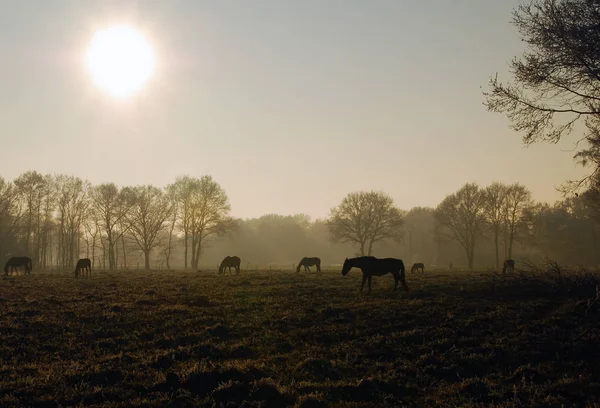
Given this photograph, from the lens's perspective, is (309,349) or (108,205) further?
(108,205)

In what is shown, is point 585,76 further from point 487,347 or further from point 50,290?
point 50,290

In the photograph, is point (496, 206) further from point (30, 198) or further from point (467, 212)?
point (30, 198)

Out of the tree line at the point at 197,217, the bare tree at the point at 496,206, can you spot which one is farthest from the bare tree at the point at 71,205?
the bare tree at the point at 496,206

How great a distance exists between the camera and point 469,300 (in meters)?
19.4

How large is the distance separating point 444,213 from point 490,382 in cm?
7234

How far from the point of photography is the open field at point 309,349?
9039 mm

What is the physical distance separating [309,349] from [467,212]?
68.3 m

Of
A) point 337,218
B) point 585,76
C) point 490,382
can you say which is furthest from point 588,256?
point 490,382

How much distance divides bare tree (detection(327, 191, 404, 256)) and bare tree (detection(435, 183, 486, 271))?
31.4ft

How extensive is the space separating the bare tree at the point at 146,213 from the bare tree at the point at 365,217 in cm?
3152

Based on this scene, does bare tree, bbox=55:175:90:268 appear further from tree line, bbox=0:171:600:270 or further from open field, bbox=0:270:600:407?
open field, bbox=0:270:600:407

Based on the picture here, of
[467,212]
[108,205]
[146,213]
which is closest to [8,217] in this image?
[108,205]

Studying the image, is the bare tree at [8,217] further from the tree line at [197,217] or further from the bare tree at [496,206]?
the bare tree at [496,206]

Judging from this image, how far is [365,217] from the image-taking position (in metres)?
75.8
